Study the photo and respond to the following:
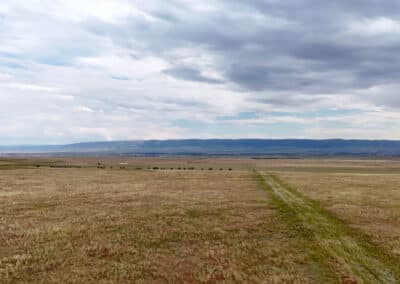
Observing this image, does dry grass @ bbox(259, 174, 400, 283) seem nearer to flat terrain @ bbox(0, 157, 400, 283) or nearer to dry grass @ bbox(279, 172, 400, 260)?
flat terrain @ bbox(0, 157, 400, 283)

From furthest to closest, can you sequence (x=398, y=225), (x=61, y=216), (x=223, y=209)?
(x=223, y=209)
(x=61, y=216)
(x=398, y=225)

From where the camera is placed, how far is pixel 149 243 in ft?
69.8

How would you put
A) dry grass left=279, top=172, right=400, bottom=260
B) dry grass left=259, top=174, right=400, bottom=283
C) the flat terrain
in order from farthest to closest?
dry grass left=279, top=172, right=400, bottom=260, the flat terrain, dry grass left=259, top=174, right=400, bottom=283

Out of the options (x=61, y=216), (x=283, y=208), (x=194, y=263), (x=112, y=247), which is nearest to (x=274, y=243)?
(x=194, y=263)

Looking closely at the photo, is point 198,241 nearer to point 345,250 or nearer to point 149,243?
point 149,243

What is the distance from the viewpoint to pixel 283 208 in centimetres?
3375

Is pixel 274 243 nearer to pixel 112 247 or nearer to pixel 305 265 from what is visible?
pixel 305 265

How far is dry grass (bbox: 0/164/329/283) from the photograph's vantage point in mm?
16078

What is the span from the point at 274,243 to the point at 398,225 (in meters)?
10.6

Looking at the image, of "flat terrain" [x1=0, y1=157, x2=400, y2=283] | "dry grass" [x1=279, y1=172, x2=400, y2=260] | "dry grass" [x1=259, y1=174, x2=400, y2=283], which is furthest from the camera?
"dry grass" [x1=279, y1=172, x2=400, y2=260]

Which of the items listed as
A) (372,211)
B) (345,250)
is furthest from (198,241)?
(372,211)

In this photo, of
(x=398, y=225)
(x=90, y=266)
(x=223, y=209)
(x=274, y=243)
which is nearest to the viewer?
(x=90, y=266)

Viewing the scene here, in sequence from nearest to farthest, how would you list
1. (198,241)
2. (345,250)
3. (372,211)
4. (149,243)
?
(345,250)
(149,243)
(198,241)
(372,211)

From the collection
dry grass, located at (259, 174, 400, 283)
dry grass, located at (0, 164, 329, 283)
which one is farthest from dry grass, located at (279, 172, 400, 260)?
dry grass, located at (0, 164, 329, 283)
